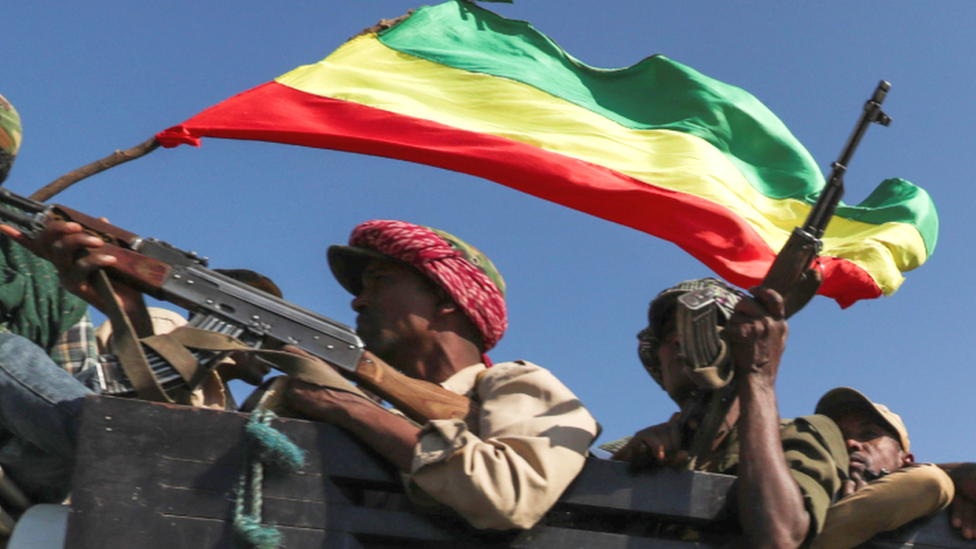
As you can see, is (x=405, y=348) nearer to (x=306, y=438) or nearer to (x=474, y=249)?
(x=474, y=249)

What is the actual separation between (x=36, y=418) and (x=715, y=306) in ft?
6.95

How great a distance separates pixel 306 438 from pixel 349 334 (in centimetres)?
73

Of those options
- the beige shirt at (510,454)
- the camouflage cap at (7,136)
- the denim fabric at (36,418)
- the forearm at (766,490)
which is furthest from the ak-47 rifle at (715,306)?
the camouflage cap at (7,136)

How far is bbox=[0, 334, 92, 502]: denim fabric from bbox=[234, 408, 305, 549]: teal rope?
562 mm

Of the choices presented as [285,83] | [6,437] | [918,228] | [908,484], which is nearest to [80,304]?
[6,437]

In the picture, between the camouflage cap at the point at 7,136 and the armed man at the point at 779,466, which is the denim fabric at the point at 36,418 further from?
the armed man at the point at 779,466

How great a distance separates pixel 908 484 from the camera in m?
3.49

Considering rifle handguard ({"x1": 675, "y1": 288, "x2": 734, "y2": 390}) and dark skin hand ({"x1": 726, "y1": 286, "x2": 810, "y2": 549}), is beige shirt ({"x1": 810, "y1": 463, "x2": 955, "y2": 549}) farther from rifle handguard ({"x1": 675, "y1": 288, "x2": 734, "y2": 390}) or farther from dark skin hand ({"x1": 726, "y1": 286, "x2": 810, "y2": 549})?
rifle handguard ({"x1": 675, "y1": 288, "x2": 734, "y2": 390})

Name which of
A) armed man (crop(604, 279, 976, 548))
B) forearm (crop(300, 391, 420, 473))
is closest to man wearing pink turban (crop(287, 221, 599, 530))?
forearm (crop(300, 391, 420, 473))

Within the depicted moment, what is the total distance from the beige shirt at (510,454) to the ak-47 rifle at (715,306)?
350 millimetres

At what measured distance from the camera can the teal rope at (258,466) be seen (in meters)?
3.11

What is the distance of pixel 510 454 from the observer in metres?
3.31

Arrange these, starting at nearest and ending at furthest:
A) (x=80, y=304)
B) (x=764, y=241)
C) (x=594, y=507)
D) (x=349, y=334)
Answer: (x=594, y=507) → (x=349, y=334) → (x=80, y=304) → (x=764, y=241)

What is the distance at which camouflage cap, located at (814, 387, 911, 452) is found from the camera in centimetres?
410
